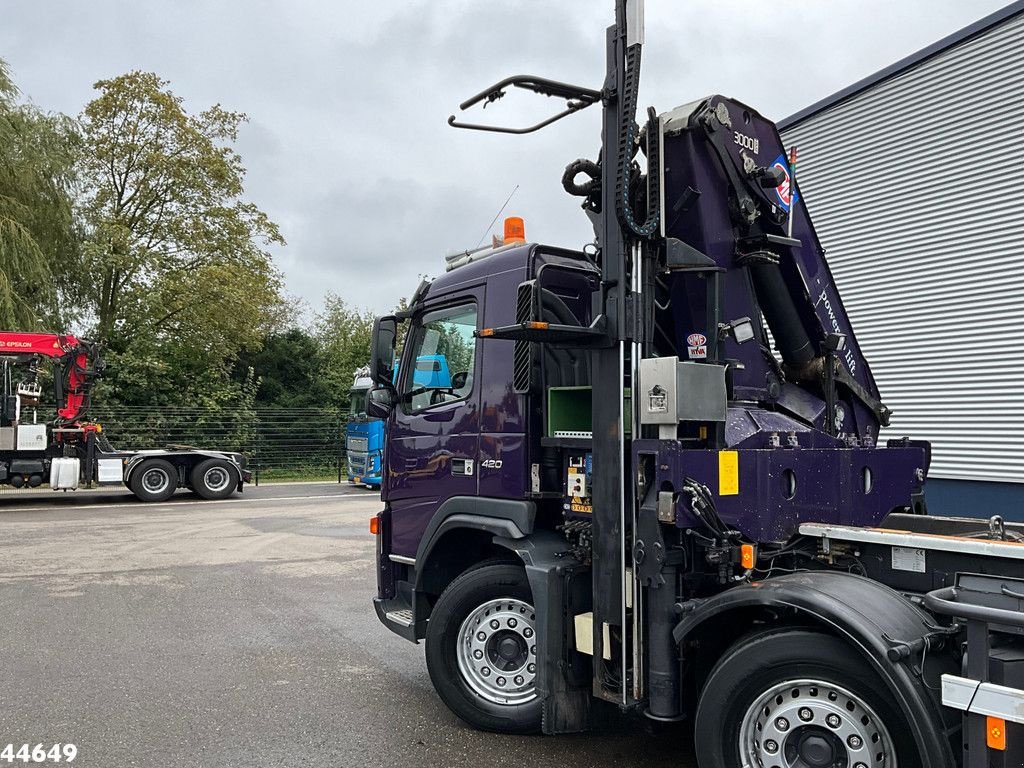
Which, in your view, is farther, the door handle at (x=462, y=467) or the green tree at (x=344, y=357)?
the green tree at (x=344, y=357)

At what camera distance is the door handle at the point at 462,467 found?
16.1ft

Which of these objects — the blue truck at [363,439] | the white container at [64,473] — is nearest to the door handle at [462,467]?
the white container at [64,473]

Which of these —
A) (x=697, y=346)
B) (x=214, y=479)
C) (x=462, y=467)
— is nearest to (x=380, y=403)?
(x=462, y=467)

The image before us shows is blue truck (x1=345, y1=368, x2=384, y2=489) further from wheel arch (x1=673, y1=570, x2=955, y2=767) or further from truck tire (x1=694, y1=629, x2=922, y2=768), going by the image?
truck tire (x1=694, y1=629, x2=922, y2=768)

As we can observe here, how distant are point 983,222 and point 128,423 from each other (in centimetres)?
2278

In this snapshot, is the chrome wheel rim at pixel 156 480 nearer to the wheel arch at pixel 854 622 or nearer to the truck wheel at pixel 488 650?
the truck wheel at pixel 488 650

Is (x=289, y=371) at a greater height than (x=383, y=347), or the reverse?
(x=289, y=371)

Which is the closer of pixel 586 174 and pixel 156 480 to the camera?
pixel 586 174

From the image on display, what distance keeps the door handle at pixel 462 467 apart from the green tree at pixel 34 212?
1965 cm

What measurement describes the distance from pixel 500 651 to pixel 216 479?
52.1 ft

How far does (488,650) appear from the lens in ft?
15.5

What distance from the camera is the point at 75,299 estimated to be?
24641 millimetres

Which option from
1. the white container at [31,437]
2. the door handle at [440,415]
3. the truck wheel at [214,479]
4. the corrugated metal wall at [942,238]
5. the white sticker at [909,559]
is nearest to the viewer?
the white sticker at [909,559]

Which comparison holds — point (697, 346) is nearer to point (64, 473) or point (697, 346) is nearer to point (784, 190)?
point (784, 190)
